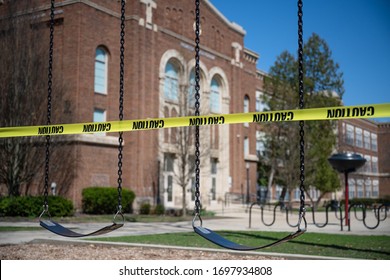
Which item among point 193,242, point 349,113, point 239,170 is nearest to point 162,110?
point 239,170

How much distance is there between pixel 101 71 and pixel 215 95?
1163 cm

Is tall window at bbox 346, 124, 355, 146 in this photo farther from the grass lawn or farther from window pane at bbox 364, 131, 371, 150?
the grass lawn

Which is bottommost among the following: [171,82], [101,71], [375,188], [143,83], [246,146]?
[375,188]

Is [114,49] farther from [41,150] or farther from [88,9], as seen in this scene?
[41,150]

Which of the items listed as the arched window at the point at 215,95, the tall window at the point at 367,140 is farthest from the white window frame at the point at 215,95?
the tall window at the point at 367,140

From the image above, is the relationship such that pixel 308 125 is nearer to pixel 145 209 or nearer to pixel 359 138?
pixel 359 138

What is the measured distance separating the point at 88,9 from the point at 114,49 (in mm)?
2615

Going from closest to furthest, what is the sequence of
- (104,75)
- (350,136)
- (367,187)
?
(104,75) → (367,187) → (350,136)

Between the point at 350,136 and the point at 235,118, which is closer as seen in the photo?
the point at 235,118

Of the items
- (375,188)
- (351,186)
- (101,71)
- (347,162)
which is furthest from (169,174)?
(351,186)

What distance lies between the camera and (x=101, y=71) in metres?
28.0

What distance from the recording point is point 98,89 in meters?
27.7

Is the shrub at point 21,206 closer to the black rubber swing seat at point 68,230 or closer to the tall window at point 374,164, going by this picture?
the black rubber swing seat at point 68,230

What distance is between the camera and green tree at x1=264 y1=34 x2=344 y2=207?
32750mm
